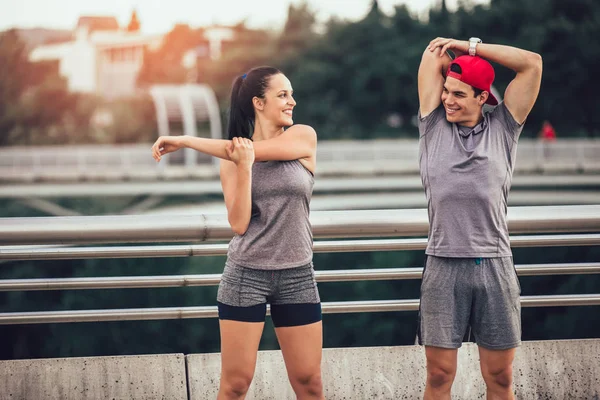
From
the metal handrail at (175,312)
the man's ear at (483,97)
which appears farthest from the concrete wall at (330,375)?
the man's ear at (483,97)

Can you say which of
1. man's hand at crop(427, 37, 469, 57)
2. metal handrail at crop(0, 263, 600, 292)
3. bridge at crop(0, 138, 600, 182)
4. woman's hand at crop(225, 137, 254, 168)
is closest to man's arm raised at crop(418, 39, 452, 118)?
man's hand at crop(427, 37, 469, 57)

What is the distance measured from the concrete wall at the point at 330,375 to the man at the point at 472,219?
2.54 feet

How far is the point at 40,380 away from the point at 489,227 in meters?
2.12

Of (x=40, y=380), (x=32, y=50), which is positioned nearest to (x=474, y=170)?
(x=40, y=380)

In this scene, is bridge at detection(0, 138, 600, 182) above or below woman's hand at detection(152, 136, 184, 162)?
below

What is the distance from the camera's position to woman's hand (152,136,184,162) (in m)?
2.84

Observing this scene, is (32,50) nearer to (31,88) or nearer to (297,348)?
(31,88)

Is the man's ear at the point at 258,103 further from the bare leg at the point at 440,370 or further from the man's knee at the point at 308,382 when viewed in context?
the bare leg at the point at 440,370

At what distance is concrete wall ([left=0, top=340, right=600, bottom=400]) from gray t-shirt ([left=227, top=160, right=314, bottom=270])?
3.27 ft

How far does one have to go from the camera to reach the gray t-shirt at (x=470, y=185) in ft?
9.76

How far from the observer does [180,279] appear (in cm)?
368

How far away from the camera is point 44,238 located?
3.50 meters

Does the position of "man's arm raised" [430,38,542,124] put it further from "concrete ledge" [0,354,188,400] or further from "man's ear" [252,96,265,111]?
"concrete ledge" [0,354,188,400]

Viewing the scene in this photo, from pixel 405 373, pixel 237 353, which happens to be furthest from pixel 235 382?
pixel 405 373
